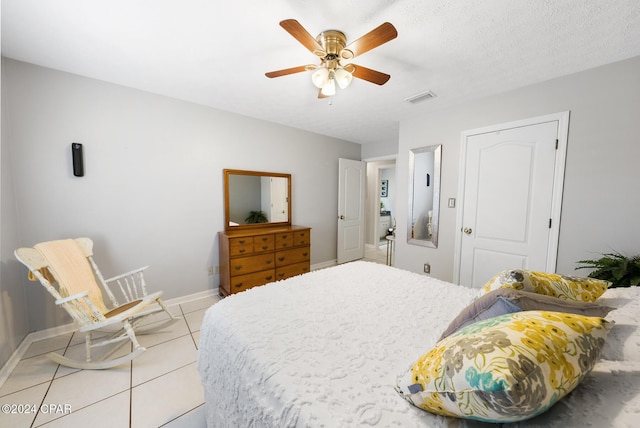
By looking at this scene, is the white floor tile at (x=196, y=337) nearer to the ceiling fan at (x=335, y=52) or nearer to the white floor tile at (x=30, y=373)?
the white floor tile at (x=30, y=373)

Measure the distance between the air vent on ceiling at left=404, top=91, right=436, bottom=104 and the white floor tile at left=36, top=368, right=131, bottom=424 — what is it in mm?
3525

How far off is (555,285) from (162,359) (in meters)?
2.55

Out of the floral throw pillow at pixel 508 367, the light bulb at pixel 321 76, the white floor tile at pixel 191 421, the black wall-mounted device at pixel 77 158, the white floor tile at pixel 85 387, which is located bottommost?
the white floor tile at pixel 191 421

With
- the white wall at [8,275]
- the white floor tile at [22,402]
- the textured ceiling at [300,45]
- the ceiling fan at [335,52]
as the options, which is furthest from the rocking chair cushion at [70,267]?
the ceiling fan at [335,52]

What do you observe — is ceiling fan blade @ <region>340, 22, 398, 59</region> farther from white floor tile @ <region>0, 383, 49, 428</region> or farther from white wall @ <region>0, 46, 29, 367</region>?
white floor tile @ <region>0, 383, 49, 428</region>

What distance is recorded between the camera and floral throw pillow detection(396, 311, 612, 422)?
477 millimetres

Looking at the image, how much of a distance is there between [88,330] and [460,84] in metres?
3.76

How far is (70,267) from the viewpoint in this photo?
1837 millimetres

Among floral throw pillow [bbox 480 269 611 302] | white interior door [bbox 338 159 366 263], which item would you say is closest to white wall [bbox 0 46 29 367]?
floral throw pillow [bbox 480 269 611 302]

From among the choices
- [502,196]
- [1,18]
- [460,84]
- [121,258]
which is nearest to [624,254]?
[502,196]

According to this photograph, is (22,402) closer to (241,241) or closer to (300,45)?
(241,241)

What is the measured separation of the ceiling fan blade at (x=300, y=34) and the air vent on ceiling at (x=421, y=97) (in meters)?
1.41

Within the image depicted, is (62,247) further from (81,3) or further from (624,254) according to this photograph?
(624,254)

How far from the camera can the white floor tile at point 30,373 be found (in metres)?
1.53
